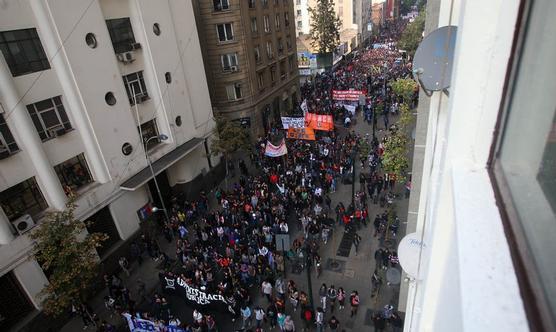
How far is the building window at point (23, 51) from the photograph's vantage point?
574 inches

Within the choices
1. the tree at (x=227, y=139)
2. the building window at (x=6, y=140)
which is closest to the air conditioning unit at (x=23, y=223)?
the building window at (x=6, y=140)

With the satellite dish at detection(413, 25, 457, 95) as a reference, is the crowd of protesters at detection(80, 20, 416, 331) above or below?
below

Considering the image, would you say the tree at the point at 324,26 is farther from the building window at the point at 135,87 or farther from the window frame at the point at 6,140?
the window frame at the point at 6,140

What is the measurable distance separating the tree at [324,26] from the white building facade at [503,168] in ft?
187

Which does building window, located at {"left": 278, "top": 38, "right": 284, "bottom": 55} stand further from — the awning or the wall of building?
the wall of building

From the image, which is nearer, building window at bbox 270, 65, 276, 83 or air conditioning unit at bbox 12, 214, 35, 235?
air conditioning unit at bbox 12, 214, 35, 235

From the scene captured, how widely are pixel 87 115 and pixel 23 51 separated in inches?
143

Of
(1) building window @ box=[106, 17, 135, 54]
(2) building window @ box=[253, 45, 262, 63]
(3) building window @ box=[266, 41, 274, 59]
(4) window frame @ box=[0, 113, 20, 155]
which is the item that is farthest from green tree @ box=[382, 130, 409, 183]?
(3) building window @ box=[266, 41, 274, 59]

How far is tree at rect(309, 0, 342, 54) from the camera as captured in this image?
176ft

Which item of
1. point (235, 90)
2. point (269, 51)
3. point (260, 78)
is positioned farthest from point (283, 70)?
point (235, 90)

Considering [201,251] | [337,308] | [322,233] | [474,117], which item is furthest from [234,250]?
[474,117]

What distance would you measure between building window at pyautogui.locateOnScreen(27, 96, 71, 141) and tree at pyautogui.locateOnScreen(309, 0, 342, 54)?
44.7 metres

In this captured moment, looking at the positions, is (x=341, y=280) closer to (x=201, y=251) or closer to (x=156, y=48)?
(x=201, y=251)

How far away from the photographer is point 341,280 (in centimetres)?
1652
